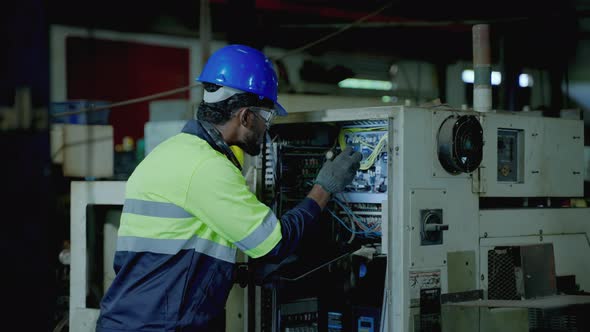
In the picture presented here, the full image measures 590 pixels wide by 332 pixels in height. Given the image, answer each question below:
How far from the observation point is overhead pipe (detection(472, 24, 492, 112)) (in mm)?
3068

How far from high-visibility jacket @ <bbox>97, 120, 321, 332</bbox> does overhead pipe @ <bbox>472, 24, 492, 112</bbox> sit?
1137 millimetres

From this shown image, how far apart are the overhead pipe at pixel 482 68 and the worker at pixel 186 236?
3.37ft

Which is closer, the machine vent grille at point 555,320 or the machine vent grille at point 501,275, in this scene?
the machine vent grille at point 555,320

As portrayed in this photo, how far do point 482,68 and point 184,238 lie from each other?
4.99 ft

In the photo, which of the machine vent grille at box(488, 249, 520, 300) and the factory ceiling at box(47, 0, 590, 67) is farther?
the factory ceiling at box(47, 0, 590, 67)

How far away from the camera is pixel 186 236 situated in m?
2.32

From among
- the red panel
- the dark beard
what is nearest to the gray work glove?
the dark beard

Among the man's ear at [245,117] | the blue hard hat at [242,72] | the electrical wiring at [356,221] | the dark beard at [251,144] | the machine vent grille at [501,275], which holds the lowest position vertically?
the machine vent grille at [501,275]

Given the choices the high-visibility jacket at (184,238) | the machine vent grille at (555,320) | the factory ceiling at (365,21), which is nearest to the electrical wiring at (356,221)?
the high-visibility jacket at (184,238)

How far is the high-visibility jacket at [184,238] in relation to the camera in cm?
230

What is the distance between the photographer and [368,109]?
2730 mm

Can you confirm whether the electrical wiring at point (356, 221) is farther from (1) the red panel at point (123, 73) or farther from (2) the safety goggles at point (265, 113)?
(1) the red panel at point (123, 73)

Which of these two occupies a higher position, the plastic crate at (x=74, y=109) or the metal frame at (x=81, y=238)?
the plastic crate at (x=74, y=109)

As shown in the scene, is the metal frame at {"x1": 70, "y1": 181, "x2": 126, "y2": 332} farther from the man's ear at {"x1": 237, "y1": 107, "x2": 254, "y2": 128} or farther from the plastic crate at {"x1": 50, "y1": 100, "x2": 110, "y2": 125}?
the plastic crate at {"x1": 50, "y1": 100, "x2": 110, "y2": 125}
